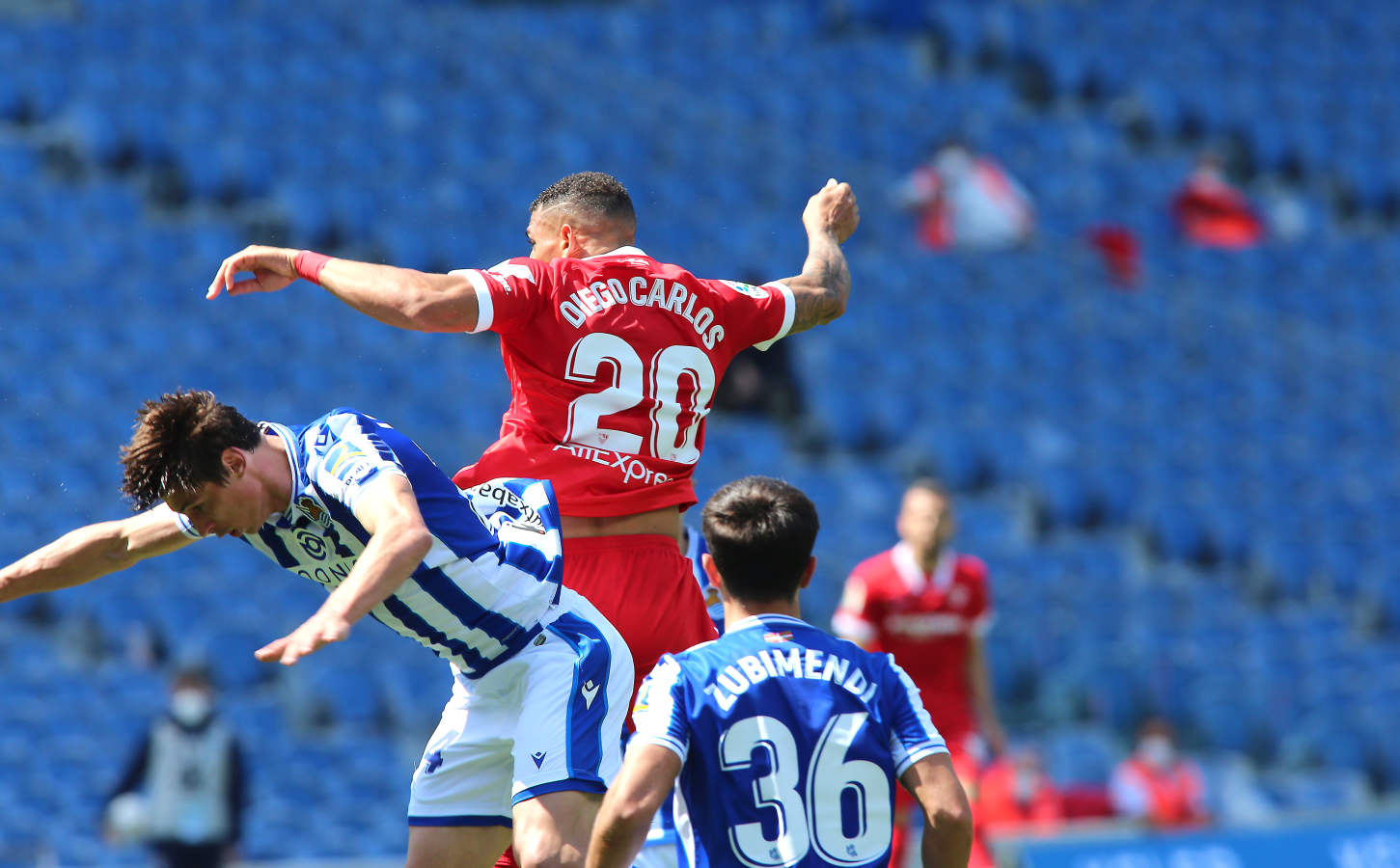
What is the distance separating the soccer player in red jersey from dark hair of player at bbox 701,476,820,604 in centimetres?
93

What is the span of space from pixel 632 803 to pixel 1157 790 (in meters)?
7.15

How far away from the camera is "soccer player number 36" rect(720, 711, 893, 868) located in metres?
3.64

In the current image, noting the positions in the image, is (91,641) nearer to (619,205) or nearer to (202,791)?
(202,791)

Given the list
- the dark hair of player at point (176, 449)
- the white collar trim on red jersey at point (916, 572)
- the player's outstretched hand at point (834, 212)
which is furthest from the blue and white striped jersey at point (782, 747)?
the white collar trim on red jersey at point (916, 572)

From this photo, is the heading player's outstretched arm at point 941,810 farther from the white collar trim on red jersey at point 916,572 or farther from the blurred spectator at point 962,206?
the blurred spectator at point 962,206

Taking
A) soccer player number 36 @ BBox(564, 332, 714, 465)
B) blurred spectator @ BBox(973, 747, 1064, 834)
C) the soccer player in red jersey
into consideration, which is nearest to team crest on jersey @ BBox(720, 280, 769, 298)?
the soccer player in red jersey

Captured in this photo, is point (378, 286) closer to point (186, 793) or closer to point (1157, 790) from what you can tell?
point (186, 793)

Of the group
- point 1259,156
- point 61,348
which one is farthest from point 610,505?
point 1259,156

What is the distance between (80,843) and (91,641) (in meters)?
2.45

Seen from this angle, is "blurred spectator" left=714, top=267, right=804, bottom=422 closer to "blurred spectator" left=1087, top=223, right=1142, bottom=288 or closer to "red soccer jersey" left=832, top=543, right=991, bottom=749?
"blurred spectator" left=1087, top=223, right=1142, bottom=288

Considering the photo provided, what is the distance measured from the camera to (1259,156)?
20.7m

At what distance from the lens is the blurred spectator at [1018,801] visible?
9438 millimetres

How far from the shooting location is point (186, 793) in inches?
379

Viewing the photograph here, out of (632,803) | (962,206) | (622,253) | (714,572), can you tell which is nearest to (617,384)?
(622,253)
